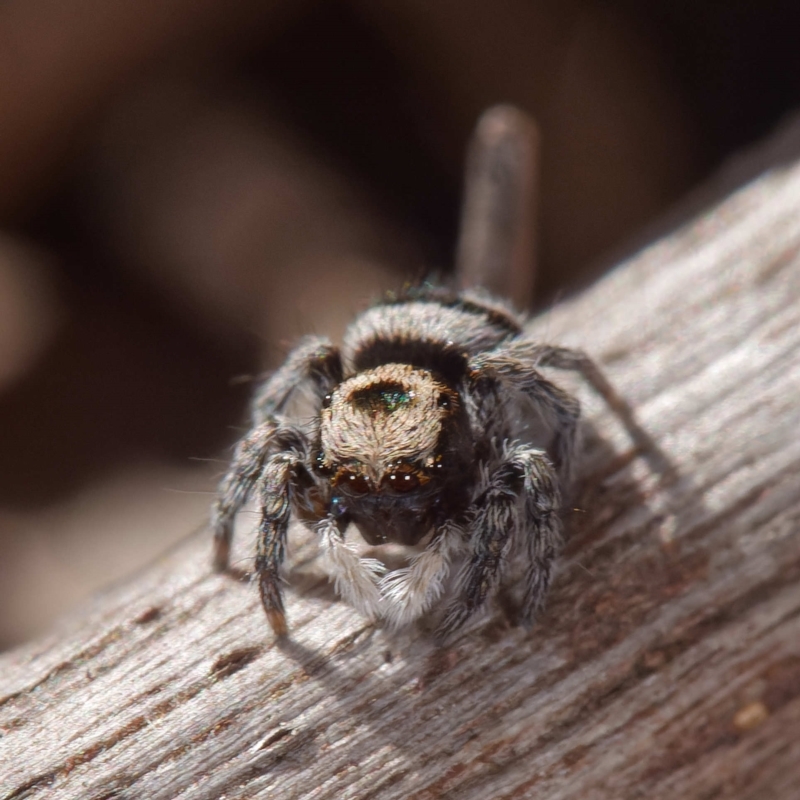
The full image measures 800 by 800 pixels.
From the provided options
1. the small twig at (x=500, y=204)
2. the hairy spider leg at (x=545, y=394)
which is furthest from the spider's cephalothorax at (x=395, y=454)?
the small twig at (x=500, y=204)

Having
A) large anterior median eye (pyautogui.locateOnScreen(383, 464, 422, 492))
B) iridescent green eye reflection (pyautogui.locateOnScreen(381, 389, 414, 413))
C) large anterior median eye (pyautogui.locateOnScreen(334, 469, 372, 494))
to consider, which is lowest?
large anterior median eye (pyautogui.locateOnScreen(383, 464, 422, 492))

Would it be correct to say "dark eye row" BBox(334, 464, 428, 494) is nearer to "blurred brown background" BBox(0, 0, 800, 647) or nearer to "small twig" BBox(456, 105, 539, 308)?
"small twig" BBox(456, 105, 539, 308)

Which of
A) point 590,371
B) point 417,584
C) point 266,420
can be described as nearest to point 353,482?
point 417,584

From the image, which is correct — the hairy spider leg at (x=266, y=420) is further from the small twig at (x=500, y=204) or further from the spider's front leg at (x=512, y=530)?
the small twig at (x=500, y=204)

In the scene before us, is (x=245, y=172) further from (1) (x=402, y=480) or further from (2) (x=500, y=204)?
(1) (x=402, y=480)

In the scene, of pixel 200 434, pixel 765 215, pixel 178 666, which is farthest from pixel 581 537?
pixel 200 434

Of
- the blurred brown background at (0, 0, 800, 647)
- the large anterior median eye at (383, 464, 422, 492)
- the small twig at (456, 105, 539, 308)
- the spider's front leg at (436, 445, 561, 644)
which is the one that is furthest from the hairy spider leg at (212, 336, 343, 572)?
the blurred brown background at (0, 0, 800, 647)

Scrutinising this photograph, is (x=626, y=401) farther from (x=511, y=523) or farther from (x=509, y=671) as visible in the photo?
(x=509, y=671)

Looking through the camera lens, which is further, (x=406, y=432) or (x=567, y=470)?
(x=567, y=470)
